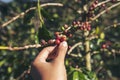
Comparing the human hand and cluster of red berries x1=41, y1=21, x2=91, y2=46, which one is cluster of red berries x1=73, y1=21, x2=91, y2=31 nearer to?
cluster of red berries x1=41, y1=21, x2=91, y2=46

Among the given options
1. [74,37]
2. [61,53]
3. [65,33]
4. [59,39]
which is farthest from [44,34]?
[74,37]

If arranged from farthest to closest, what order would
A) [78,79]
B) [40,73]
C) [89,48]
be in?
[89,48] < [78,79] < [40,73]

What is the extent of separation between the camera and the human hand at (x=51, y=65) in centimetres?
134

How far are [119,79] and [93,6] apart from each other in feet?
19.7

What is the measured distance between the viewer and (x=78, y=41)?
8.40ft

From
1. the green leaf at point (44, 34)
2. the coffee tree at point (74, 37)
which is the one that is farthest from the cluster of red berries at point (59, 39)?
the green leaf at point (44, 34)

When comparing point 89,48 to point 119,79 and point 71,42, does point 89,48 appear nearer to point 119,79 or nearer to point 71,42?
point 71,42

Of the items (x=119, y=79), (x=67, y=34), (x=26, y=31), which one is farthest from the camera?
(x=119, y=79)

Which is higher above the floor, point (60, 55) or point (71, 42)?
point (60, 55)

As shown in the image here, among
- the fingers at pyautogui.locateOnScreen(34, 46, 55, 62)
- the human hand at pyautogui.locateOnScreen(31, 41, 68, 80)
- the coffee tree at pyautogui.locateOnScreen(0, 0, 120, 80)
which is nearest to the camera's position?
the human hand at pyautogui.locateOnScreen(31, 41, 68, 80)

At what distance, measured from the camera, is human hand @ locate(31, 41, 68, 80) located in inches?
52.7

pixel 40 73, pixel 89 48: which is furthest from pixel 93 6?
pixel 40 73

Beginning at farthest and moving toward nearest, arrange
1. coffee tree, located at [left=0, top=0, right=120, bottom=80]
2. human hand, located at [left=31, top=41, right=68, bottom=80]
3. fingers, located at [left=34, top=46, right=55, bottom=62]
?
coffee tree, located at [left=0, top=0, right=120, bottom=80], fingers, located at [left=34, top=46, right=55, bottom=62], human hand, located at [left=31, top=41, right=68, bottom=80]

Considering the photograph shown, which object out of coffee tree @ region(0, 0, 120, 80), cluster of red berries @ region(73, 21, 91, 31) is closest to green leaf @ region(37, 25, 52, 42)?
coffee tree @ region(0, 0, 120, 80)
